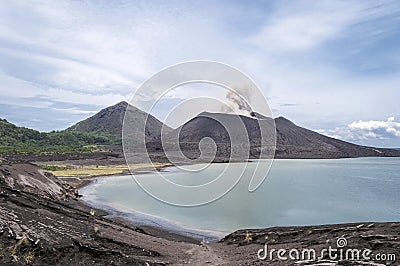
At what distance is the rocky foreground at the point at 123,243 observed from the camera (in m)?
10.1

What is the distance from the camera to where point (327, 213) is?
2889cm

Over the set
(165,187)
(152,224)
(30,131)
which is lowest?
(152,224)

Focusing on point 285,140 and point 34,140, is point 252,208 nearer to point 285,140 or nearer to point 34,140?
point 34,140

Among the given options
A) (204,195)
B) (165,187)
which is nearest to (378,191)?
(204,195)

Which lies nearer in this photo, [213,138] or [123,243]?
[123,243]

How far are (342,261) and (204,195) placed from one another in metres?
27.6

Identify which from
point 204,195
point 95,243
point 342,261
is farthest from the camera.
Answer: point 204,195

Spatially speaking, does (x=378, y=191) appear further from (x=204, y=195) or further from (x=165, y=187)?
(x=165, y=187)
